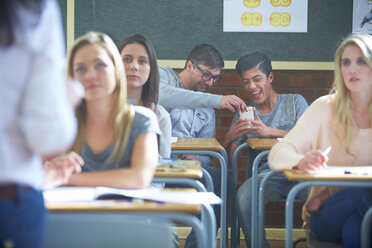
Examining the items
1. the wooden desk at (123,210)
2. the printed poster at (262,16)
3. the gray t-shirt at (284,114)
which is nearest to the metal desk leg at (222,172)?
the gray t-shirt at (284,114)

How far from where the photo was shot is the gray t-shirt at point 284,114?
3697 millimetres

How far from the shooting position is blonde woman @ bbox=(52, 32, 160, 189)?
1.82 metres

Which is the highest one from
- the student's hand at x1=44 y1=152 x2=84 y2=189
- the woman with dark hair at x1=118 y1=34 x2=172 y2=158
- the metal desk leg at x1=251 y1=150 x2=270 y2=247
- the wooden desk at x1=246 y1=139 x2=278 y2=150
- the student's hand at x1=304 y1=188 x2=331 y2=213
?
the woman with dark hair at x1=118 y1=34 x2=172 y2=158

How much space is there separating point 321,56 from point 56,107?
3.39 metres

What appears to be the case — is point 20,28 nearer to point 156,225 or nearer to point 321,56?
point 156,225

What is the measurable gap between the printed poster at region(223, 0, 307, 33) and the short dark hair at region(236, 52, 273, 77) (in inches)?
11.8

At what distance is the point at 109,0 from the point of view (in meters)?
4.15

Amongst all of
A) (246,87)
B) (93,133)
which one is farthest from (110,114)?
(246,87)

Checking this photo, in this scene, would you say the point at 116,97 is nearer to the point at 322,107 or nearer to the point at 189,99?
the point at 322,107

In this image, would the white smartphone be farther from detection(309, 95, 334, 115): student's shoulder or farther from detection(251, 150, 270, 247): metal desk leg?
detection(309, 95, 334, 115): student's shoulder

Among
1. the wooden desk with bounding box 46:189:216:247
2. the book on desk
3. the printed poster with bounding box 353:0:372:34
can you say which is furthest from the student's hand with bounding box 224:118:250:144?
the wooden desk with bounding box 46:189:216:247

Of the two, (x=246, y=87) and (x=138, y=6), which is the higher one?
(x=138, y=6)

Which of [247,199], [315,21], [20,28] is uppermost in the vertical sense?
[315,21]

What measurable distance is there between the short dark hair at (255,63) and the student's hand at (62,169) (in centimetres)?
236
